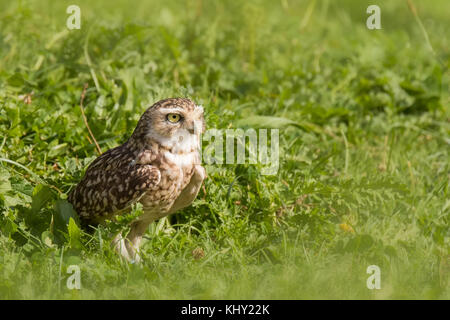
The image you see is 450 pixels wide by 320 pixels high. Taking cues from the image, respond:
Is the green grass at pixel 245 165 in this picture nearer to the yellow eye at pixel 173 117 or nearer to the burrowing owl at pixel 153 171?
the burrowing owl at pixel 153 171

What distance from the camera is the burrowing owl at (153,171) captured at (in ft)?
14.4

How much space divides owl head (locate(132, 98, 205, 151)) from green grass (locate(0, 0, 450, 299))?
629mm

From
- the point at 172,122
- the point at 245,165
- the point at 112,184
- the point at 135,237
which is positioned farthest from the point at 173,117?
the point at 245,165

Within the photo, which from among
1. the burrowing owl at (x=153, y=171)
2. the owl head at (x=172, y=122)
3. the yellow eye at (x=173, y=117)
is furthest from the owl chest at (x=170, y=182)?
the yellow eye at (x=173, y=117)

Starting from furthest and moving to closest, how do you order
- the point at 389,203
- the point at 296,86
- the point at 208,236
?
the point at 296,86 → the point at 389,203 → the point at 208,236

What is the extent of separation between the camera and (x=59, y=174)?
17.7ft

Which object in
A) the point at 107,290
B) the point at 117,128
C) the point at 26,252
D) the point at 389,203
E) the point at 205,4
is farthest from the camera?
the point at 205,4

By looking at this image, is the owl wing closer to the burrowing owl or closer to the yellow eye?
the burrowing owl

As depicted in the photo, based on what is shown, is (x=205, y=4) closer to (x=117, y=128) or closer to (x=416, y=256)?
(x=117, y=128)

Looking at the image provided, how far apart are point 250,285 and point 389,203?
1.61 meters

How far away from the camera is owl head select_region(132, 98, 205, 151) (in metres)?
4.39

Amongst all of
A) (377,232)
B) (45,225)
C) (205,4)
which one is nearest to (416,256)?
(377,232)

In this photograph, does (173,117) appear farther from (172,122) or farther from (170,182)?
(170,182)

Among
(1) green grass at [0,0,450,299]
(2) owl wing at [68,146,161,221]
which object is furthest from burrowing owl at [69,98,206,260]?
(1) green grass at [0,0,450,299]
